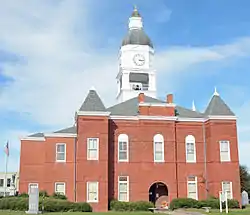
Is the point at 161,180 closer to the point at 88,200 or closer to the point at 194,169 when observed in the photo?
the point at 194,169

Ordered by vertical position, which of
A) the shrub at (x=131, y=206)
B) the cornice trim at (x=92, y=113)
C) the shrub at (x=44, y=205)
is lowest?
the shrub at (x=131, y=206)

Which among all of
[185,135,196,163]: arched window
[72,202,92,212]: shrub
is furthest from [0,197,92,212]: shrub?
[185,135,196,163]: arched window

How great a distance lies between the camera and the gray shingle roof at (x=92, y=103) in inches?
1624

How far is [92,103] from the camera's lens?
41.8m

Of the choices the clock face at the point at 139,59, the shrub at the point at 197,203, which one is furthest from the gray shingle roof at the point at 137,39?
the shrub at the point at 197,203

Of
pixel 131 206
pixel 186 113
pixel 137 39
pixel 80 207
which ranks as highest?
pixel 137 39

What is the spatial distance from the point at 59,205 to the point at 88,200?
674 centimetres

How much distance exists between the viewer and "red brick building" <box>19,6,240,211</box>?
40.6 metres

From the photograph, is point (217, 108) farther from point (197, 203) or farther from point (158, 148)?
point (197, 203)

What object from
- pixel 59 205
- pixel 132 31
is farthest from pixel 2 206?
pixel 132 31

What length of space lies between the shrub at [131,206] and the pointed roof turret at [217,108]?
11.3m

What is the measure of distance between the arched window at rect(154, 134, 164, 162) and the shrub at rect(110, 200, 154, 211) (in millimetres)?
4948

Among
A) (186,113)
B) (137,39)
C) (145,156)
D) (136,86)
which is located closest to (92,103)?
(145,156)

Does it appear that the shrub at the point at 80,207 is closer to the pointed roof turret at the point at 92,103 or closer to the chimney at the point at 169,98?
the pointed roof turret at the point at 92,103
